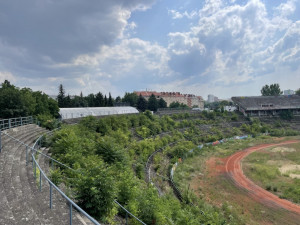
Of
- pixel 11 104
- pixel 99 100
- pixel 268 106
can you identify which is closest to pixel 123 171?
pixel 11 104

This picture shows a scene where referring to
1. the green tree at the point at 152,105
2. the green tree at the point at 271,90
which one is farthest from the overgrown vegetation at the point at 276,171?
the green tree at the point at 271,90

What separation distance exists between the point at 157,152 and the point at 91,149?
14604 millimetres

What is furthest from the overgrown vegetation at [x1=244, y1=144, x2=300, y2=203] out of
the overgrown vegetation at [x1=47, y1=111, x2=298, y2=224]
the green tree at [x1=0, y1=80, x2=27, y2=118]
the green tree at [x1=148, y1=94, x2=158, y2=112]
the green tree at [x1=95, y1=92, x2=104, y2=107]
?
the green tree at [x1=95, y1=92, x2=104, y2=107]

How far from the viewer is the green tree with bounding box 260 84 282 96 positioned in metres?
92.2

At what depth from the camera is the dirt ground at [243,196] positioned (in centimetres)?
1474

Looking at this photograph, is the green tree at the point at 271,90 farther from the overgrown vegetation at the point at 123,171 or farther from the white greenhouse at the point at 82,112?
the white greenhouse at the point at 82,112

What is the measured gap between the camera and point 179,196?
55.0ft

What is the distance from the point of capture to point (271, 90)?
307 ft

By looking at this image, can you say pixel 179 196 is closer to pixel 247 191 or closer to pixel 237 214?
pixel 237 214

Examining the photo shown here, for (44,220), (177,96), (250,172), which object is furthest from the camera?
(177,96)

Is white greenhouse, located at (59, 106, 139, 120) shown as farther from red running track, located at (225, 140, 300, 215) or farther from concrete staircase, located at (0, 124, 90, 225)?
concrete staircase, located at (0, 124, 90, 225)

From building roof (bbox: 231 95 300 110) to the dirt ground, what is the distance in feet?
146

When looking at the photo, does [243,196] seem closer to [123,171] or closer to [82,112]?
[123,171]

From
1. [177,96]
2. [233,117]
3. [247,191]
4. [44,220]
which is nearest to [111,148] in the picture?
[44,220]
